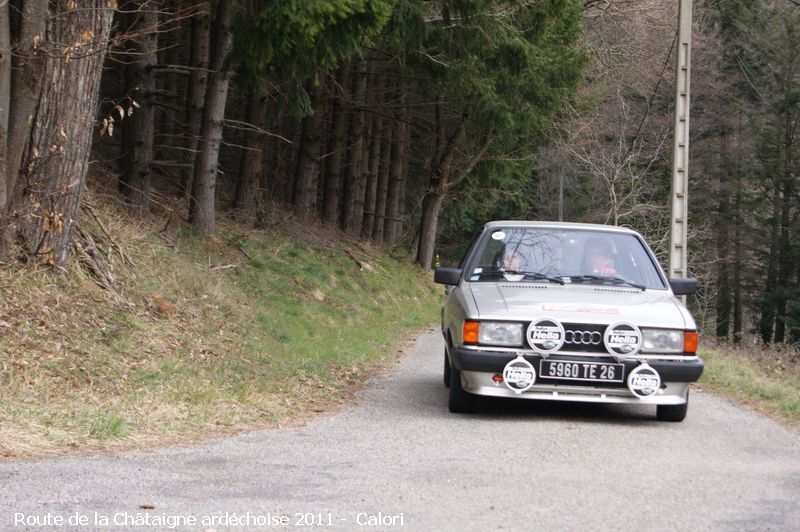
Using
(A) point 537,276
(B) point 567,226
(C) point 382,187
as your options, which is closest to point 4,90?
(A) point 537,276

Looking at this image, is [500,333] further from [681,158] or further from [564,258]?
[681,158]

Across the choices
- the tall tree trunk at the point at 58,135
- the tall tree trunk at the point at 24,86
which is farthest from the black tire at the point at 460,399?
the tall tree trunk at the point at 24,86

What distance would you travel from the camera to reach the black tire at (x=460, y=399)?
27.5 ft

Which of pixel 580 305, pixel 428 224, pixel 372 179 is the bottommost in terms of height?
pixel 580 305

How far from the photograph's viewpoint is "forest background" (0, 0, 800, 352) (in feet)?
34.0

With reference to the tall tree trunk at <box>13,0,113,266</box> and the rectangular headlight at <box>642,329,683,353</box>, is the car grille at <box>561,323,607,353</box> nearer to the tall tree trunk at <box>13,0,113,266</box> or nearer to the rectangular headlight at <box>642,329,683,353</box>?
the rectangular headlight at <box>642,329,683,353</box>

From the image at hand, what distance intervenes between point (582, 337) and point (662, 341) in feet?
2.21

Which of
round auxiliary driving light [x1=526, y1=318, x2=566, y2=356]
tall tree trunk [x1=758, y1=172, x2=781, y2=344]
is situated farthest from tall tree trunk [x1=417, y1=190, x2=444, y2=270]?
round auxiliary driving light [x1=526, y1=318, x2=566, y2=356]

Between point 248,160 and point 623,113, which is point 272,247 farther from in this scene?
point 623,113

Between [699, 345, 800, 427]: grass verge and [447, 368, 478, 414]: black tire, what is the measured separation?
119 inches

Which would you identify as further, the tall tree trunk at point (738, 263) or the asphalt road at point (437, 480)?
the tall tree trunk at point (738, 263)

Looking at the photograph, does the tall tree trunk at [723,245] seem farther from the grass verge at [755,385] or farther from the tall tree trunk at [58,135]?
the tall tree trunk at [58,135]

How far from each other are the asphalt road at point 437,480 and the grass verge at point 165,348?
2.26 feet

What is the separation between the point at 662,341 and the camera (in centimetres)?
789
